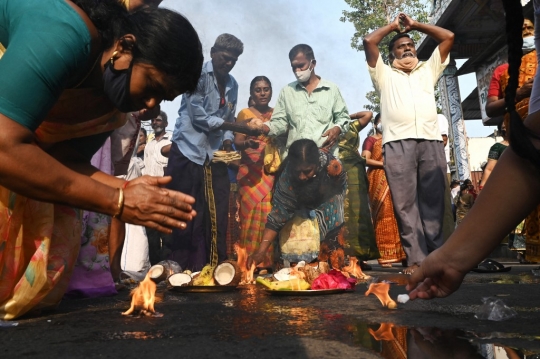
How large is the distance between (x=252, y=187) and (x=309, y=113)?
1.19m

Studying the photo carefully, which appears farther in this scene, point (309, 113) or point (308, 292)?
point (309, 113)

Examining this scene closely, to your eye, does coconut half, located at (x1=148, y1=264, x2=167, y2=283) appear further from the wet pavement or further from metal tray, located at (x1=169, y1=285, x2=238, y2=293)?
the wet pavement

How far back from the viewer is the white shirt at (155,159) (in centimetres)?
763

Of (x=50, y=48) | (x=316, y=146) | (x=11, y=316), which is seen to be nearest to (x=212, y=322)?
(x=11, y=316)

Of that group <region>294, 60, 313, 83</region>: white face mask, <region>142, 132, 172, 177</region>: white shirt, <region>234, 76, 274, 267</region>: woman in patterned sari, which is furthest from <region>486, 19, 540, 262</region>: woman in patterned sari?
<region>142, 132, 172, 177</region>: white shirt

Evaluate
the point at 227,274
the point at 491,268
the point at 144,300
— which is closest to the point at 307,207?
the point at 491,268

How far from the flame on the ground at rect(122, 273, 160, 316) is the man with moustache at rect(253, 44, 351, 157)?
172 inches

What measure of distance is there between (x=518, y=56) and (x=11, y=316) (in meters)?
2.30

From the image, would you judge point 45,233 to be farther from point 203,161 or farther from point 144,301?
point 203,161

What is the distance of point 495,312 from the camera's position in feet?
7.39

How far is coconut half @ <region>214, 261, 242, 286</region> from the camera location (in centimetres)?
392

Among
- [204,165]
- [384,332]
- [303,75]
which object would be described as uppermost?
[303,75]

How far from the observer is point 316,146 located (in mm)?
6754

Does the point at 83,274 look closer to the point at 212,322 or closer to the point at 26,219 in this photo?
the point at 26,219
